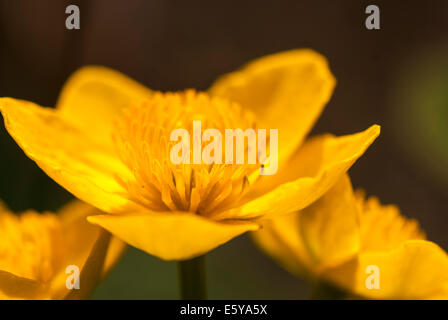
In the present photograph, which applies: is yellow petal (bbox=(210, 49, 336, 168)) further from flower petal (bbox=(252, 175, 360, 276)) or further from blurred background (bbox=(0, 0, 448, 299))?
blurred background (bbox=(0, 0, 448, 299))

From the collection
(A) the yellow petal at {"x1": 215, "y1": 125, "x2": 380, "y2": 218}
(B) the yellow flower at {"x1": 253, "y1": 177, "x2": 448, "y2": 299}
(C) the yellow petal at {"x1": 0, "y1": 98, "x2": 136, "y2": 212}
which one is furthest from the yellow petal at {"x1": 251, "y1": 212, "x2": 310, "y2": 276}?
(C) the yellow petal at {"x1": 0, "y1": 98, "x2": 136, "y2": 212}

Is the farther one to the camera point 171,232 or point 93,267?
point 93,267

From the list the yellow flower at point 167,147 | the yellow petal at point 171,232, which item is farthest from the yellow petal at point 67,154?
the yellow petal at point 171,232

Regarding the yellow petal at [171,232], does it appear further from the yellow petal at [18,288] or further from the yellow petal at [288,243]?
the yellow petal at [288,243]

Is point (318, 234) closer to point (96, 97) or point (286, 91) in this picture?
point (286, 91)

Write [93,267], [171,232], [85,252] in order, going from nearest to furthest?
[171,232]
[93,267]
[85,252]

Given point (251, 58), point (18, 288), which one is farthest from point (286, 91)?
point (251, 58)
